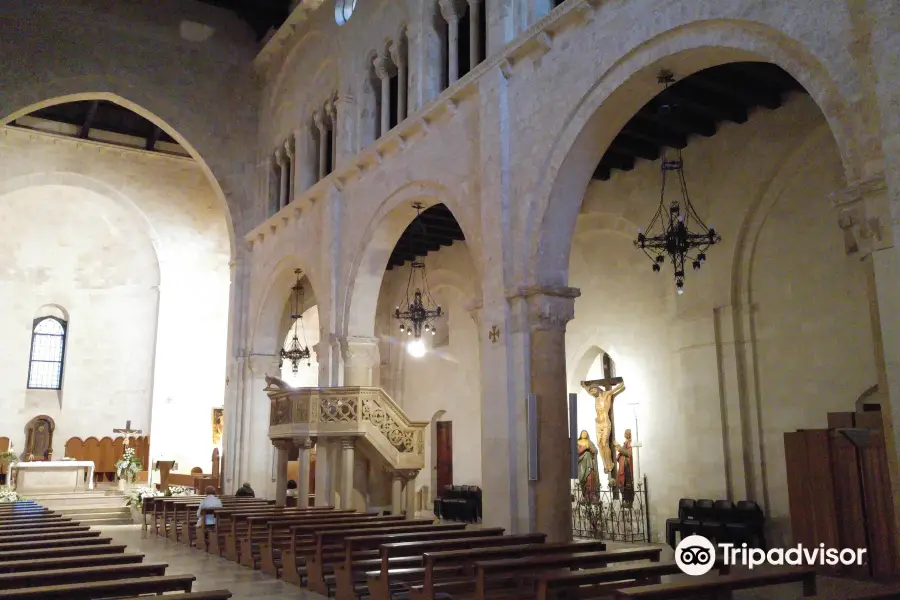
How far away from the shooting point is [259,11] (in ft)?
70.7

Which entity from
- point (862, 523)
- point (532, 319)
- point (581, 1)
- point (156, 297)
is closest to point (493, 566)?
point (532, 319)

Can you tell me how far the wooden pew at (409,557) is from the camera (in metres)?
6.32

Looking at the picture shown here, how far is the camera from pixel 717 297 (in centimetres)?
1244

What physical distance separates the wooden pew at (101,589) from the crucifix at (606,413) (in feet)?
34.4

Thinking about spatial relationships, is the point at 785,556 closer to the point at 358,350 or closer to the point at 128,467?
the point at 358,350

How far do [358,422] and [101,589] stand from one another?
8.17 metres

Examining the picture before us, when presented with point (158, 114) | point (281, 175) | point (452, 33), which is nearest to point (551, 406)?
point (452, 33)

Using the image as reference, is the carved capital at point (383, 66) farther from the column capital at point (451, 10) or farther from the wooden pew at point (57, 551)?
the wooden pew at point (57, 551)

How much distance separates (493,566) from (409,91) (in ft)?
32.2

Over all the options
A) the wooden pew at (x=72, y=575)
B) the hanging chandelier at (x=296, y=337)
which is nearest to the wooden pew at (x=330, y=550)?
the wooden pew at (x=72, y=575)

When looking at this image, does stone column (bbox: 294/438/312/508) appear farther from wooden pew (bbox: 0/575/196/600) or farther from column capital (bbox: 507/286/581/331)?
wooden pew (bbox: 0/575/196/600)

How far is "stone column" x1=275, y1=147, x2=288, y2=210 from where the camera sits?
19248 mm

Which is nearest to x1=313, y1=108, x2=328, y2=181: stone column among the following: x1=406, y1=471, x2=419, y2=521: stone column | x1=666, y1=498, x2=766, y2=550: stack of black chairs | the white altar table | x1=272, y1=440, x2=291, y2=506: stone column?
x1=272, y1=440, x2=291, y2=506: stone column

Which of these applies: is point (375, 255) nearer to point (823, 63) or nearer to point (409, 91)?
point (409, 91)
